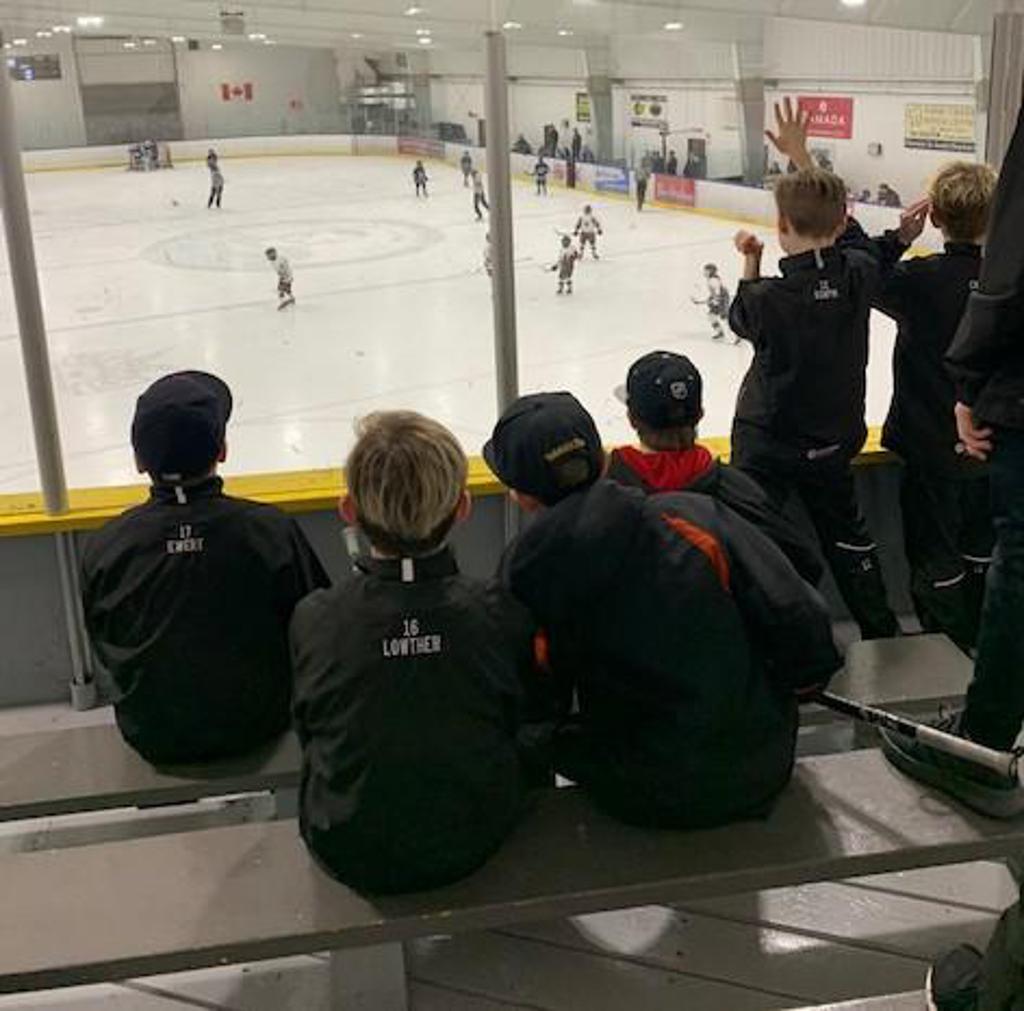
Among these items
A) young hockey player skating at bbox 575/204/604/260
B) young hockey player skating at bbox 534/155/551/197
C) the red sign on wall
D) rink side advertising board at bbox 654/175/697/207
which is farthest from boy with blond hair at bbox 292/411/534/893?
rink side advertising board at bbox 654/175/697/207

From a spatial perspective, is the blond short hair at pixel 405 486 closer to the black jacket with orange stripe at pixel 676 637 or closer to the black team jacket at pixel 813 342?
→ the black jacket with orange stripe at pixel 676 637

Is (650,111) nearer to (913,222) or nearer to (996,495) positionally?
(913,222)

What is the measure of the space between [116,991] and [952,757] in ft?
4.09

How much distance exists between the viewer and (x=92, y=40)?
3.65 meters

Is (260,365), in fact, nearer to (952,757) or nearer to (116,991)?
(116,991)

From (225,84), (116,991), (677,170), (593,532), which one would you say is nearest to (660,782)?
(593,532)

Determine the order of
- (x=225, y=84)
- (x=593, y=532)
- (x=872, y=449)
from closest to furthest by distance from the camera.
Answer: (x=593, y=532)
(x=872, y=449)
(x=225, y=84)

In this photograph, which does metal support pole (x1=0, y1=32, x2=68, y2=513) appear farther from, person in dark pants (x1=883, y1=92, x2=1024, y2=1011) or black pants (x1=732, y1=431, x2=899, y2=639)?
person in dark pants (x1=883, y1=92, x2=1024, y2=1011)

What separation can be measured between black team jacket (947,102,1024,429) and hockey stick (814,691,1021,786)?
1.37 feet

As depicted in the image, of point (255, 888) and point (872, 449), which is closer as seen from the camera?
point (255, 888)

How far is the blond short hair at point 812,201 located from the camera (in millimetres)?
2414

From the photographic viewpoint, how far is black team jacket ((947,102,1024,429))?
56.8 inches

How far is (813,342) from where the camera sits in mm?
2486

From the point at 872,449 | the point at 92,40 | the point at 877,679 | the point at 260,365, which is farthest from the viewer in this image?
the point at 260,365
